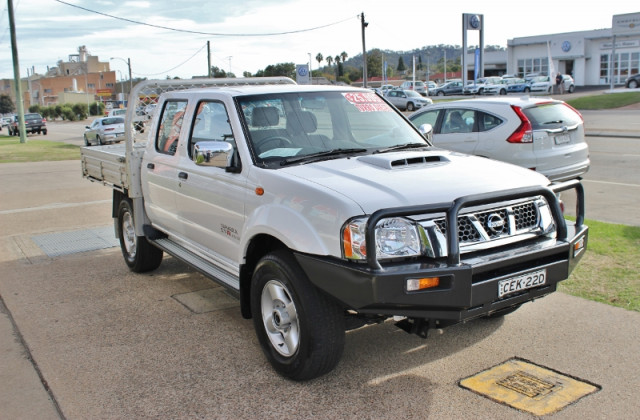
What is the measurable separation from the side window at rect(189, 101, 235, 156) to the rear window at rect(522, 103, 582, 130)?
19.8 feet

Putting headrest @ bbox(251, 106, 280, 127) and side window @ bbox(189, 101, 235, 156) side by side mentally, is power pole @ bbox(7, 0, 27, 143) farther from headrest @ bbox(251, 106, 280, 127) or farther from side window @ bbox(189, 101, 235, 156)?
headrest @ bbox(251, 106, 280, 127)

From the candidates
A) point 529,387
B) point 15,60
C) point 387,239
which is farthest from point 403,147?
point 15,60

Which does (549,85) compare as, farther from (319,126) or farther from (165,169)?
(319,126)

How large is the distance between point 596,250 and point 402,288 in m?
4.29

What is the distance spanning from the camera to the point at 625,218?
8.67 metres

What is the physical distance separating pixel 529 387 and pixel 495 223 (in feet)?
3.47

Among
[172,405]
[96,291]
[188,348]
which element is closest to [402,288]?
[172,405]

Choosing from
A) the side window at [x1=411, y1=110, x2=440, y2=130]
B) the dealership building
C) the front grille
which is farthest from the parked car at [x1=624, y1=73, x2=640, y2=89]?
the front grille

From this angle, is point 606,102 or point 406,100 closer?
point 606,102

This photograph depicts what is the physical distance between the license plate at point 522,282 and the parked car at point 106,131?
30083mm

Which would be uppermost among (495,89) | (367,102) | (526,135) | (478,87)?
(478,87)

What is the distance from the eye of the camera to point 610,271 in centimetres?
620

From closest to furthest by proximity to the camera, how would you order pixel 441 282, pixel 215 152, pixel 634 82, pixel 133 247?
pixel 441 282, pixel 215 152, pixel 133 247, pixel 634 82

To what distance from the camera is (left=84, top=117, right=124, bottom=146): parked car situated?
107 feet
